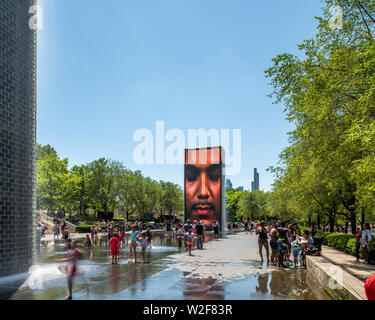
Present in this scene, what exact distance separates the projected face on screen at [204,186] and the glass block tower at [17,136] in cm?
3795

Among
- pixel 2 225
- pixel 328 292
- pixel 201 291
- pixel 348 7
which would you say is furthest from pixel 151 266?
pixel 348 7

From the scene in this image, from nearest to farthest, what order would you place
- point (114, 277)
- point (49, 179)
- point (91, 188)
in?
point (114, 277) → point (49, 179) → point (91, 188)

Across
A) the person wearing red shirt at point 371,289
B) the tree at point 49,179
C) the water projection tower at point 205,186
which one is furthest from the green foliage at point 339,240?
the tree at point 49,179

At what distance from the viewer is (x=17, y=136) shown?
13.4 m

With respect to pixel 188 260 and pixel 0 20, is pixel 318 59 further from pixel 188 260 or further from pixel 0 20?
pixel 0 20

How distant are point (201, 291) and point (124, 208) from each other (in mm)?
57620

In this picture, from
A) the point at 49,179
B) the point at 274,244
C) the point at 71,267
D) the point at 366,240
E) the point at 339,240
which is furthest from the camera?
the point at 49,179

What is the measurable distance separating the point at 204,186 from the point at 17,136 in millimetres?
39401

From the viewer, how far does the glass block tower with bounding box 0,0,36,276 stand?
1252 centimetres

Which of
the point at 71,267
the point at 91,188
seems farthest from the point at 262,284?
the point at 91,188

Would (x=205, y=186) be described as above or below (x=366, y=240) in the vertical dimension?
above

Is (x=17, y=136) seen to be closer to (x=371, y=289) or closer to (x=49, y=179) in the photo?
(x=371, y=289)

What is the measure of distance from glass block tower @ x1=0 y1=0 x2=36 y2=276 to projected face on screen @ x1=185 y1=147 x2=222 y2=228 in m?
38.0

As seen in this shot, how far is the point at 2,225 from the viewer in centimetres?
1218
